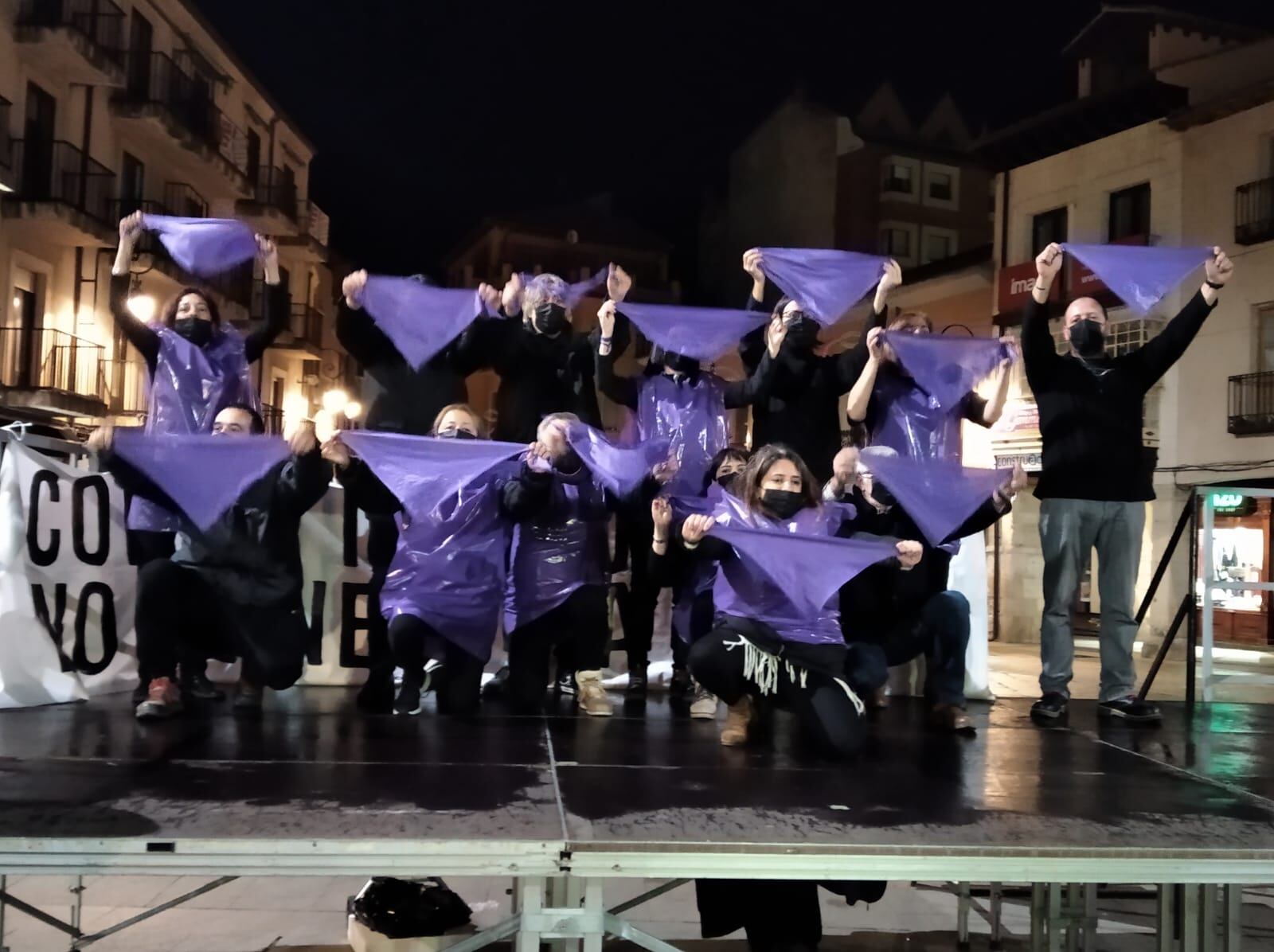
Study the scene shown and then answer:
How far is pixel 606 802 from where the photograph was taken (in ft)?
8.77

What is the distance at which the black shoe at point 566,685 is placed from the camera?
4.48 meters

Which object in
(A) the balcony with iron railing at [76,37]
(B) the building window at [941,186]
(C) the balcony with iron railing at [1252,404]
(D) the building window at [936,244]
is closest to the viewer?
(C) the balcony with iron railing at [1252,404]

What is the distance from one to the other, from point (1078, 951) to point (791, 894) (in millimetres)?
1428

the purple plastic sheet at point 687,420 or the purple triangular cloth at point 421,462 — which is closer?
the purple triangular cloth at point 421,462

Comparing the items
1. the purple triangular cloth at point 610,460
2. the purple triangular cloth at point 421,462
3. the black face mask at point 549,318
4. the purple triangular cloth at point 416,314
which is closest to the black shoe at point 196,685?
the purple triangular cloth at point 421,462

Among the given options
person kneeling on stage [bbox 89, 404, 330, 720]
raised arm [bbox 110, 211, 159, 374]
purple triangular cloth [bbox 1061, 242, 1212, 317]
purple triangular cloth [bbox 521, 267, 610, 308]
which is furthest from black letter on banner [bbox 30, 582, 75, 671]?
purple triangular cloth [bbox 1061, 242, 1212, 317]

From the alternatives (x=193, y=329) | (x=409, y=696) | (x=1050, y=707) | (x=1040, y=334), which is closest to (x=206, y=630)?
(x=409, y=696)

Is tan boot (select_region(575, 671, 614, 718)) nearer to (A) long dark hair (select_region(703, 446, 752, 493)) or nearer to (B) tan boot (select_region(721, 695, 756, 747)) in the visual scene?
(B) tan boot (select_region(721, 695, 756, 747))

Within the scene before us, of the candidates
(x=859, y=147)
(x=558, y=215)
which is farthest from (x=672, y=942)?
(x=558, y=215)

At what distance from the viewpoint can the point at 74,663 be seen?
416cm

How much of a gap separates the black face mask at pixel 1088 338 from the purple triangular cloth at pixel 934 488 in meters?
0.61

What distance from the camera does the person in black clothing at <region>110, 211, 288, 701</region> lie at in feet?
13.4

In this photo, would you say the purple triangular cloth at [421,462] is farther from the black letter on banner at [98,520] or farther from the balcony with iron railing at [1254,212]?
the balcony with iron railing at [1254,212]

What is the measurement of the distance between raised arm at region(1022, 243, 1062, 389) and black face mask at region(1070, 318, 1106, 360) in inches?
3.4
